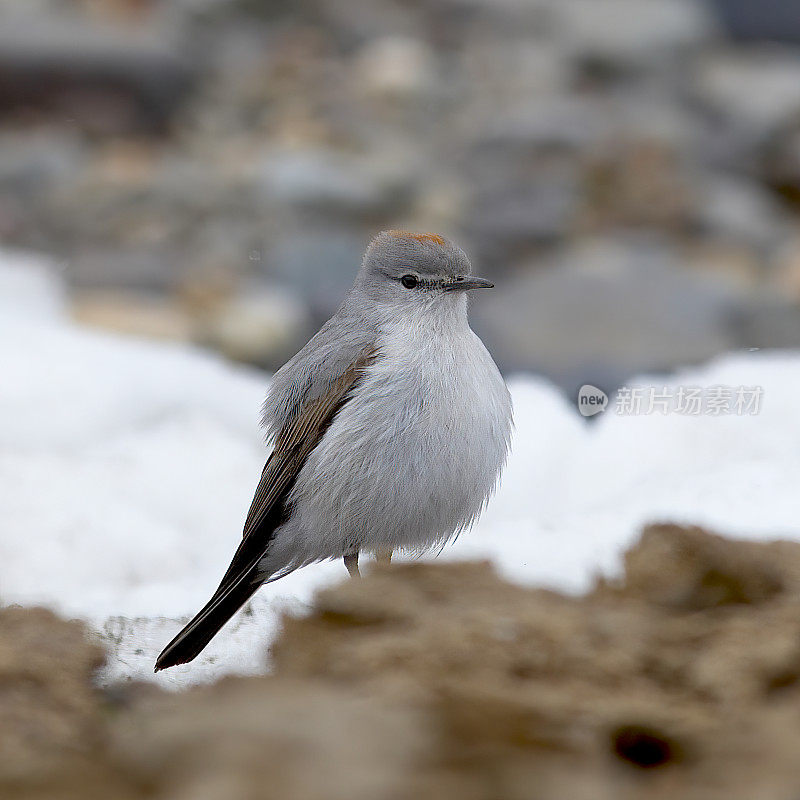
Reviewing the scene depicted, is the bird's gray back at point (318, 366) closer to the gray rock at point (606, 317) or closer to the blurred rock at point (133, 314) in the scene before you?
the gray rock at point (606, 317)

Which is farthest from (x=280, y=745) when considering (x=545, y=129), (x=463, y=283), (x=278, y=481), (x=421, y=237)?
(x=545, y=129)

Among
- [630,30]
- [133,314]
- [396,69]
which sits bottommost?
[133,314]

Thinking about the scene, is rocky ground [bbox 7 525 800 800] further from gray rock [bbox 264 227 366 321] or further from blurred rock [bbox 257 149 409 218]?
blurred rock [bbox 257 149 409 218]

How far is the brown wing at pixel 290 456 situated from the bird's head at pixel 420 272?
7.8 inches

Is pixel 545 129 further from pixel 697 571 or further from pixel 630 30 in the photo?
pixel 697 571

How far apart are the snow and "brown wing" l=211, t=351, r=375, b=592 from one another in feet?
0.52

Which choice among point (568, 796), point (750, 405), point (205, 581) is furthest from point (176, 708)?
point (750, 405)

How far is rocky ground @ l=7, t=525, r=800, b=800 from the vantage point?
1.47 metres

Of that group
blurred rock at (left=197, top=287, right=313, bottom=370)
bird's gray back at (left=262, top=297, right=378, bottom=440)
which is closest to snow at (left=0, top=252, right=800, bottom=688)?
bird's gray back at (left=262, top=297, right=378, bottom=440)

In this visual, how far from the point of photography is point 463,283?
8.95ft

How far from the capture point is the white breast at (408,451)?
2576mm

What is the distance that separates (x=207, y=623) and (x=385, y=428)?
622 millimetres

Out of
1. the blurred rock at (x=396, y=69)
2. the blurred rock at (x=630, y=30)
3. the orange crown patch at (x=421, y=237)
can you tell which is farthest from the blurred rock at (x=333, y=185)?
the orange crown patch at (x=421, y=237)

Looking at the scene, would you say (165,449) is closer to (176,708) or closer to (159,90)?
(176,708)
